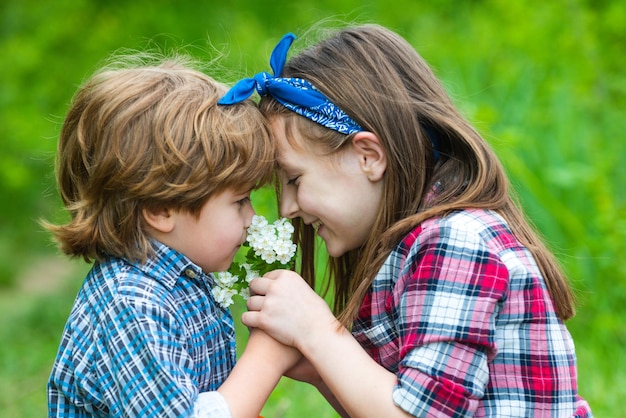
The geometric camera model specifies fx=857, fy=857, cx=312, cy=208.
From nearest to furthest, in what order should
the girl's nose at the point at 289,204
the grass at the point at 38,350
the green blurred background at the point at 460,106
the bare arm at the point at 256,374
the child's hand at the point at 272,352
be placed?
1. the bare arm at the point at 256,374
2. the child's hand at the point at 272,352
3. the girl's nose at the point at 289,204
4. the grass at the point at 38,350
5. the green blurred background at the point at 460,106

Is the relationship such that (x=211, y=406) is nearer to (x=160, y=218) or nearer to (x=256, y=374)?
(x=256, y=374)

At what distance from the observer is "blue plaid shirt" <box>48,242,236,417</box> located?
2.13 metres

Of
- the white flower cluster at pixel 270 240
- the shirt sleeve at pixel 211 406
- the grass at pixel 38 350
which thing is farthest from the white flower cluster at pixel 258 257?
the grass at pixel 38 350

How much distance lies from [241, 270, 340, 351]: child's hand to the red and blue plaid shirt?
0.67 feet

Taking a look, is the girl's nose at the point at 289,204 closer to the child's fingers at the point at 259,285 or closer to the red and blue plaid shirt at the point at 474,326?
the child's fingers at the point at 259,285

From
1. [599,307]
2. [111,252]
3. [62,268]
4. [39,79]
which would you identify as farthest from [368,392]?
[62,268]

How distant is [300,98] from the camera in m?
2.55

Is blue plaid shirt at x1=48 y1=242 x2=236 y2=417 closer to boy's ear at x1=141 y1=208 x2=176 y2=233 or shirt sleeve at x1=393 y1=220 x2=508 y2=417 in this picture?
boy's ear at x1=141 y1=208 x2=176 y2=233

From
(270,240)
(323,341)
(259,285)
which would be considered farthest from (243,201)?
(323,341)

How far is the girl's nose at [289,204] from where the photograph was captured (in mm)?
2621

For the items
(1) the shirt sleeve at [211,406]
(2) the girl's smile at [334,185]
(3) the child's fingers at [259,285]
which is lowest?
(1) the shirt sleeve at [211,406]

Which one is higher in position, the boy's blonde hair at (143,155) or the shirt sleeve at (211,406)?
the boy's blonde hair at (143,155)

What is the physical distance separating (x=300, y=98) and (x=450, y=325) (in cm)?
82

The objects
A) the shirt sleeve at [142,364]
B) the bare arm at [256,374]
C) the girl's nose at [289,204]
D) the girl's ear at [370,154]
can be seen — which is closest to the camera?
the shirt sleeve at [142,364]
